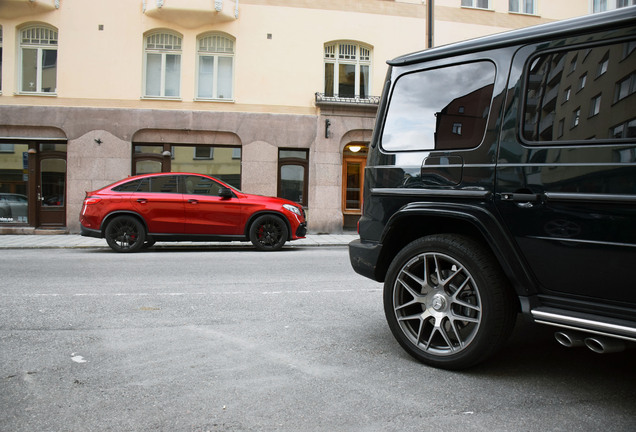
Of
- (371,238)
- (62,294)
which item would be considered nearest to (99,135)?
(62,294)

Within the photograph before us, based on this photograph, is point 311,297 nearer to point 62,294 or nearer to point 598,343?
point 62,294

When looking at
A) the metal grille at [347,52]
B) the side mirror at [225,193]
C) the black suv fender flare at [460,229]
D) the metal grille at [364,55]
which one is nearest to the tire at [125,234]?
the side mirror at [225,193]

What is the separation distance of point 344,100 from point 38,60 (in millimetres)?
10172

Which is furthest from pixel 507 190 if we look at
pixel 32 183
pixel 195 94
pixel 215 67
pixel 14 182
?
pixel 14 182

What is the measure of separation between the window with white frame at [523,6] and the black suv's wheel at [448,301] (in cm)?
1928

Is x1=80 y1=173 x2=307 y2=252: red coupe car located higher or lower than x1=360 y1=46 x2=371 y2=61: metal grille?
lower

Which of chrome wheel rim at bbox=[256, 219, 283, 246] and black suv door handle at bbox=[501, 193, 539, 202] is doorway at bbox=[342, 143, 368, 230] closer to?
chrome wheel rim at bbox=[256, 219, 283, 246]

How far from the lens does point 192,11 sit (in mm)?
17312

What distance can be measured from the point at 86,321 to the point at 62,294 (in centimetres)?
159

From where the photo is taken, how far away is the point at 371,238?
4.05 meters

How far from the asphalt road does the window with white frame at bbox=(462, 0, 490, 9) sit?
1682cm

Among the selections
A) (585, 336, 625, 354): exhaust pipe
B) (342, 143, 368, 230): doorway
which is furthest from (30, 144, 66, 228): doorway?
(585, 336, 625, 354): exhaust pipe

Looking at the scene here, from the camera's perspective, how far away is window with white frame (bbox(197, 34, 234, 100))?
18.2m

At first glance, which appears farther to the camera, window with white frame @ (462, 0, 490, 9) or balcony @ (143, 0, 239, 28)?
window with white frame @ (462, 0, 490, 9)
